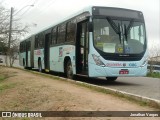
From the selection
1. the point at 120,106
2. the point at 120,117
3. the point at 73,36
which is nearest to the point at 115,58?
the point at 73,36

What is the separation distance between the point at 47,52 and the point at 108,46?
856 centimetres

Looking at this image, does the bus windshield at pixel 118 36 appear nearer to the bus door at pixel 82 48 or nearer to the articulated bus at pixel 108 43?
the articulated bus at pixel 108 43

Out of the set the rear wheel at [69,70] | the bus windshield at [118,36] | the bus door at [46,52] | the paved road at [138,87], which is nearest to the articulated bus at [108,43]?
the bus windshield at [118,36]

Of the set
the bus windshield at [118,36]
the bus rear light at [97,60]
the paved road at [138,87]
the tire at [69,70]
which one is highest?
the bus windshield at [118,36]

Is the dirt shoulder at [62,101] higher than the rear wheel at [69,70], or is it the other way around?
the rear wheel at [69,70]

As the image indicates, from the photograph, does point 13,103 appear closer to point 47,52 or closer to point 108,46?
point 108,46

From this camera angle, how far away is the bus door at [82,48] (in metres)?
14.5

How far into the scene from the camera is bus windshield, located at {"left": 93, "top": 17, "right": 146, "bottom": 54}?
13914mm

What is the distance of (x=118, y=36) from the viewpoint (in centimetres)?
1411

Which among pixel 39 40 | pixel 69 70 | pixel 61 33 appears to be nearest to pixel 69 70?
pixel 69 70

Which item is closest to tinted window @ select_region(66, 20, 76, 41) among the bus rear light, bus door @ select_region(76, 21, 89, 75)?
bus door @ select_region(76, 21, 89, 75)

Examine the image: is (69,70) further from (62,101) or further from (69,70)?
(62,101)

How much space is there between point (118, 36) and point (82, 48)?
1.60 m

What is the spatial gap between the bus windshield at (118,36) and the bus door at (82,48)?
61 cm
